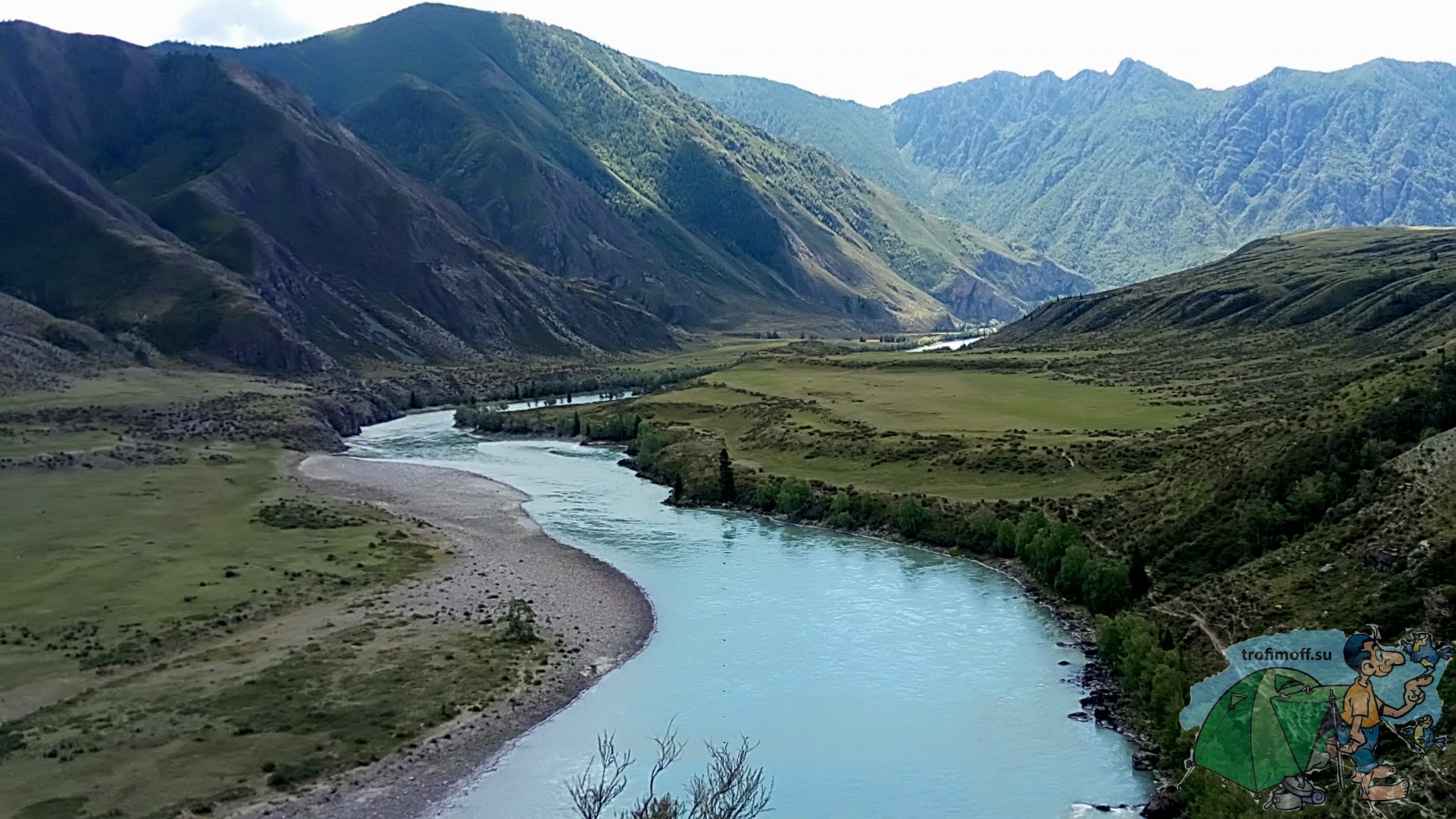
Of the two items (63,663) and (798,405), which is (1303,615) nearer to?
(63,663)

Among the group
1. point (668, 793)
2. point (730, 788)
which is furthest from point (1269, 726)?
point (668, 793)

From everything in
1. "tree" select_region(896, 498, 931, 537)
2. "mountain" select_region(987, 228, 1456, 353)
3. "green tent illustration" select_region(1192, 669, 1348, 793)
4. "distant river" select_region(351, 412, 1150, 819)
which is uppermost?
"mountain" select_region(987, 228, 1456, 353)

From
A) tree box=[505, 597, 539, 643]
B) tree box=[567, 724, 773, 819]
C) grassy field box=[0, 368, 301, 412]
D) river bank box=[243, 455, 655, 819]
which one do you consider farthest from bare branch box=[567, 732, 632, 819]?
grassy field box=[0, 368, 301, 412]

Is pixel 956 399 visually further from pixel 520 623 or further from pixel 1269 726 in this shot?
pixel 1269 726

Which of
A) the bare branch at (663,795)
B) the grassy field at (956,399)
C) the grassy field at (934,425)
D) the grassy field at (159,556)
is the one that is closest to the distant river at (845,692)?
the bare branch at (663,795)

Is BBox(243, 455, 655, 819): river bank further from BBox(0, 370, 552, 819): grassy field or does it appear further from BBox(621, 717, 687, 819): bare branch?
BBox(621, 717, 687, 819): bare branch

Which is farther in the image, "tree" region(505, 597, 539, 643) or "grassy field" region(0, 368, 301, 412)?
"grassy field" region(0, 368, 301, 412)

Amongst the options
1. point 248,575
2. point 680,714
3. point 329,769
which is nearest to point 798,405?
point 248,575
